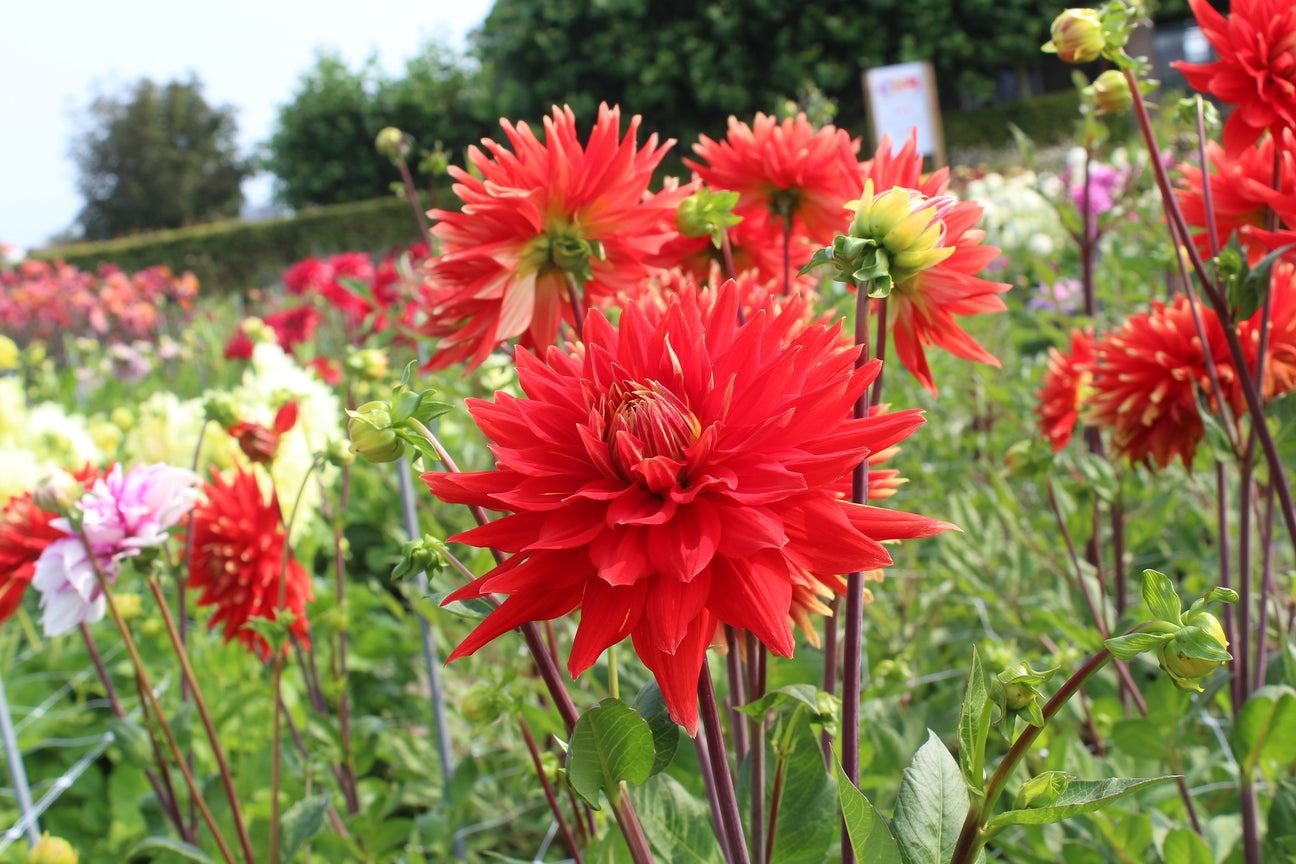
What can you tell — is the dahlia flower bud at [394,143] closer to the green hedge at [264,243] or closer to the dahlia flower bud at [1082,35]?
the dahlia flower bud at [1082,35]

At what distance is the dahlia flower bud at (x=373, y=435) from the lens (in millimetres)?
488

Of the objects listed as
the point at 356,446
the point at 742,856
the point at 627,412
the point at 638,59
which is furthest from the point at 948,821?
the point at 638,59

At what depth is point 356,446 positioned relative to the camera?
0.49m

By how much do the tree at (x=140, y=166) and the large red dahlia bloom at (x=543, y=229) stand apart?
29.7m

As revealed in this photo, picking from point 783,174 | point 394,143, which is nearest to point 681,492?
point 783,174

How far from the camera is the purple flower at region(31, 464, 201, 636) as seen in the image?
77cm

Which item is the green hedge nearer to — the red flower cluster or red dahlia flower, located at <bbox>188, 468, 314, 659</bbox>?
the red flower cluster

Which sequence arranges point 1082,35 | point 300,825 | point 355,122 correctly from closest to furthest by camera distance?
point 1082,35, point 300,825, point 355,122

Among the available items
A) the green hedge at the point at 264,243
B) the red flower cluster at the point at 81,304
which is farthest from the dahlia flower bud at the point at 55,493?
the green hedge at the point at 264,243

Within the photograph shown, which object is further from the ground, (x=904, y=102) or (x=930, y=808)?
(x=904, y=102)

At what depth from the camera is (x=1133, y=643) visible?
0.37 m

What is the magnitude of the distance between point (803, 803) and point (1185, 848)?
43 cm

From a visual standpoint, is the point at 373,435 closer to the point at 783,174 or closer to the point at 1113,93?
the point at 783,174

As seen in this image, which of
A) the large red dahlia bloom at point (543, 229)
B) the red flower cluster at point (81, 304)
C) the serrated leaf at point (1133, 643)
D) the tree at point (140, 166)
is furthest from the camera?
the tree at point (140, 166)
